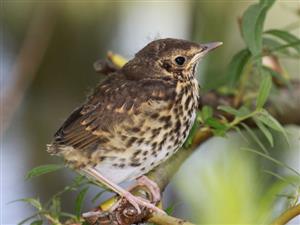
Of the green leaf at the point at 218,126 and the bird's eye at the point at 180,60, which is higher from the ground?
the bird's eye at the point at 180,60

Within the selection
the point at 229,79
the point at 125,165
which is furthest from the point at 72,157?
the point at 229,79

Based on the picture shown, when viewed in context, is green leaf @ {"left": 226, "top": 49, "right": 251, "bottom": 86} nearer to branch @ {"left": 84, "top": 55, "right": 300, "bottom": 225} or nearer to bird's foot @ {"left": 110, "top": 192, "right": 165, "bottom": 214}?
branch @ {"left": 84, "top": 55, "right": 300, "bottom": 225}

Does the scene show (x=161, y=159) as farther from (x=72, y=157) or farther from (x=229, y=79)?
(x=229, y=79)

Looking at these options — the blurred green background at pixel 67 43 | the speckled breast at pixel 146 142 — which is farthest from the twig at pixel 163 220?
the blurred green background at pixel 67 43

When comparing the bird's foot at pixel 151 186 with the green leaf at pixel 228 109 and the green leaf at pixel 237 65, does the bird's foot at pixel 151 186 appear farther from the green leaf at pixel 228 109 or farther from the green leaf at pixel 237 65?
the green leaf at pixel 237 65

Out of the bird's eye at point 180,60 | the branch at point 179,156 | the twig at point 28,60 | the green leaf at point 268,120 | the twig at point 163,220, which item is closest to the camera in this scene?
the twig at point 163,220

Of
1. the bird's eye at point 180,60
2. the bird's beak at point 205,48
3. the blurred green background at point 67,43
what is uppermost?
the bird's beak at point 205,48

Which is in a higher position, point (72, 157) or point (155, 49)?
point (155, 49)
